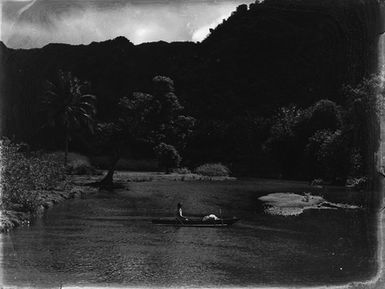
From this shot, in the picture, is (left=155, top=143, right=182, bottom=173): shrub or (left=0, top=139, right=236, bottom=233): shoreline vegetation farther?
(left=155, top=143, right=182, bottom=173): shrub

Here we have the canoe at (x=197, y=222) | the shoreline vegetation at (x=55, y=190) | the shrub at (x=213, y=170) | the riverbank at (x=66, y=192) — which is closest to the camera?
the riverbank at (x=66, y=192)

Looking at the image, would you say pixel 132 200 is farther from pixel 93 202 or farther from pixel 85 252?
pixel 85 252

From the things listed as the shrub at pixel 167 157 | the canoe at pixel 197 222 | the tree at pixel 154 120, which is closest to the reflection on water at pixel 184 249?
the canoe at pixel 197 222

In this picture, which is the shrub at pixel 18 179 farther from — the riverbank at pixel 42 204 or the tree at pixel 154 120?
the tree at pixel 154 120

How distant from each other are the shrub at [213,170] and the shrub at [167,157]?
415 cm

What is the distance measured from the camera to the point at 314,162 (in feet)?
240

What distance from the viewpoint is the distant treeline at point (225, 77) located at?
8912 cm

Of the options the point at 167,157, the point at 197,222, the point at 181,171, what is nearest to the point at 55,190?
the point at 197,222

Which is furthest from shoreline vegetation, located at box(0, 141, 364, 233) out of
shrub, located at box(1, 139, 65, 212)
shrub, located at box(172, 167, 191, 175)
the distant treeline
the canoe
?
the distant treeline

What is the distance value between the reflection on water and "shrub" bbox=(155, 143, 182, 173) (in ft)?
137

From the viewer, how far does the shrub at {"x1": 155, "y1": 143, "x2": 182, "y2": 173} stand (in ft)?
281

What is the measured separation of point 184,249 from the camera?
27.1 m

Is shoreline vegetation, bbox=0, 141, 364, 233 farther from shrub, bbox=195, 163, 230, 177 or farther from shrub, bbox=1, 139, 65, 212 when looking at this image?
shrub, bbox=195, 163, 230, 177

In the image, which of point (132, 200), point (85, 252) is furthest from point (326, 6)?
point (132, 200)
